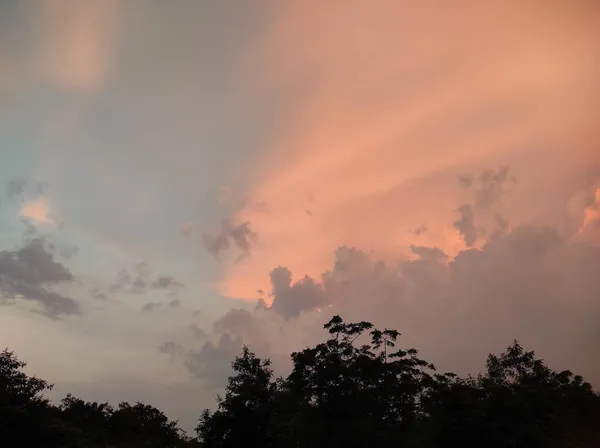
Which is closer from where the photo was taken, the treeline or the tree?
the treeline

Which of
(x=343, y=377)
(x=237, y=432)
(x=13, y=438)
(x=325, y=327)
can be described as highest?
(x=325, y=327)

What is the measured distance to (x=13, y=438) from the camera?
127 feet

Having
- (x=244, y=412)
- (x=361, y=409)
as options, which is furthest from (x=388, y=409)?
(x=244, y=412)

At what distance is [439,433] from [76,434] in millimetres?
35892

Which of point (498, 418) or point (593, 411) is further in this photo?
point (593, 411)

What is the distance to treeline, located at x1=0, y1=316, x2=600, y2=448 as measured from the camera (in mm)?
40781

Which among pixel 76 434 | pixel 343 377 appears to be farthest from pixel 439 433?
pixel 76 434

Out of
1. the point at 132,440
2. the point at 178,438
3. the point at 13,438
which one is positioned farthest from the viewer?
the point at 178,438

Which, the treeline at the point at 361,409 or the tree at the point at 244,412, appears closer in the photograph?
the treeline at the point at 361,409

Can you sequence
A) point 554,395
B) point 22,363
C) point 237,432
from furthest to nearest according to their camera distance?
1. point 237,432
2. point 554,395
3. point 22,363

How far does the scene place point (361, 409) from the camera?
45.0 m

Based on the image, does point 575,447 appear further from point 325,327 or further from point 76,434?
point 76,434

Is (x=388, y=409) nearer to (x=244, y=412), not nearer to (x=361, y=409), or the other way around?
(x=361, y=409)

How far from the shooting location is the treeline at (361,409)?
4078cm
